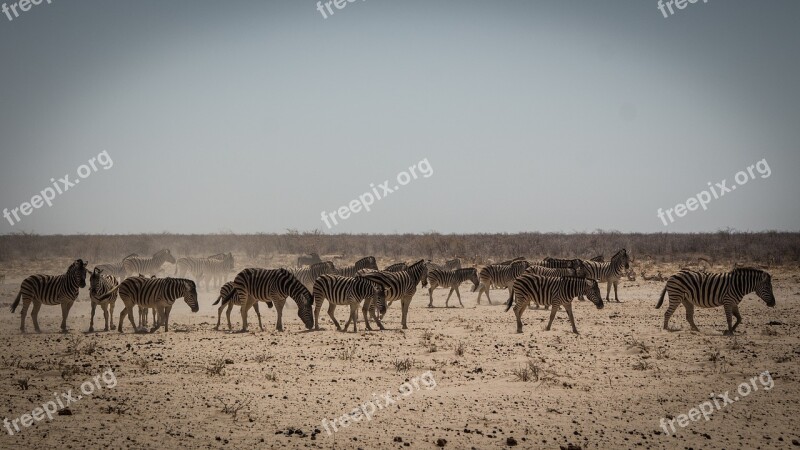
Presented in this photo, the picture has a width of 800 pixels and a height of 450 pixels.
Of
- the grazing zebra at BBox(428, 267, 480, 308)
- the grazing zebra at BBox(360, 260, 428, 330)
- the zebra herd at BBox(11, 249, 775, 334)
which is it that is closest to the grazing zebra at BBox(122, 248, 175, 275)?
the zebra herd at BBox(11, 249, 775, 334)

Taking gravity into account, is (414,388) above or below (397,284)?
below

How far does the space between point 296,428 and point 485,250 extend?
38.5 metres

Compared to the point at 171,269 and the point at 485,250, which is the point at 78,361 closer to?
the point at 171,269

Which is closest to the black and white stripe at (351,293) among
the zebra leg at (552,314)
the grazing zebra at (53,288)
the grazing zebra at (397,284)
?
the grazing zebra at (397,284)

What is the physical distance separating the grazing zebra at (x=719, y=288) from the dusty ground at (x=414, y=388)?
2.30 feet

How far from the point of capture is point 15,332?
1584 centimetres

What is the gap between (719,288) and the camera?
14.8m

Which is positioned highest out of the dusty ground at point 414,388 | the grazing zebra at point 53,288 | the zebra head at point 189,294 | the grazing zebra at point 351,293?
the grazing zebra at point 53,288

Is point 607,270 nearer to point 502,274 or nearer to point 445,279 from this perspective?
point 502,274

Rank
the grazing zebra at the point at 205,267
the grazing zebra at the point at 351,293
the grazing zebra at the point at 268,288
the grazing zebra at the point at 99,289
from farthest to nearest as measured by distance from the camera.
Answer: the grazing zebra at the point at 205,267, the grazing zebra at the point at 268,288, the grazing zebra at the point at 351,293, the grazing zebra at the point at 99,289

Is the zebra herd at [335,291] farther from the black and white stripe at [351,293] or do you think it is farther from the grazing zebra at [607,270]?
the grazing zebra at [607,270]

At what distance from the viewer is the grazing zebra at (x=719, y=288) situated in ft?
48.4

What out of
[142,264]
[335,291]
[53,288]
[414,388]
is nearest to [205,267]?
[142,264]

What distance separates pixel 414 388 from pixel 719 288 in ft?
29.5
